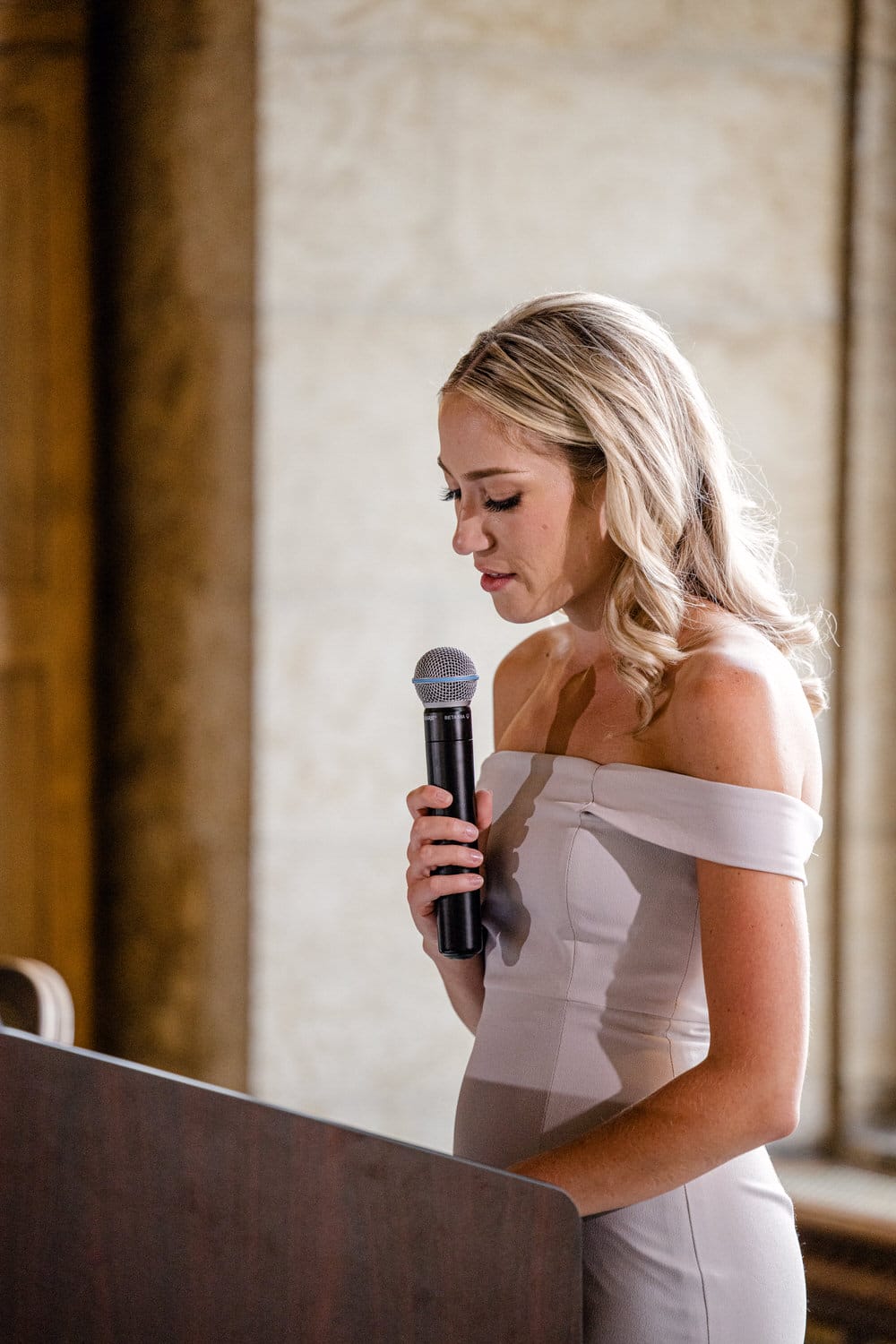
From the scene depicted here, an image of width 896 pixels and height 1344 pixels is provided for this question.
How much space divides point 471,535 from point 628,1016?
0.54 m

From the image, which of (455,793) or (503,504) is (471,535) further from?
(455,793)

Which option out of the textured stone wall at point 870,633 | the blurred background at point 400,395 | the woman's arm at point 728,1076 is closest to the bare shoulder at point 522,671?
the woman's arm at point 728,1076

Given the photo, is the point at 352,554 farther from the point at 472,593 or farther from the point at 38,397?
the point at 38,397

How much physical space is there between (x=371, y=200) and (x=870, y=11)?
111cm

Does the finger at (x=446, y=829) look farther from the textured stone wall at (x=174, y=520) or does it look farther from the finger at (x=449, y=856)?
the textured stone wall at (x=174, y=520)

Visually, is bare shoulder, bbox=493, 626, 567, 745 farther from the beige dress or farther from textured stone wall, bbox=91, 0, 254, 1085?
textured stone wall, bbox=91, 0, 254, 1085

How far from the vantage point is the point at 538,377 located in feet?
4.59

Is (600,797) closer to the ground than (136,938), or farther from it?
farther from it

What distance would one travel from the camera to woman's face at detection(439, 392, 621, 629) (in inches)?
55.0

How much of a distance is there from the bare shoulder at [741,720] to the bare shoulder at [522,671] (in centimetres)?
43

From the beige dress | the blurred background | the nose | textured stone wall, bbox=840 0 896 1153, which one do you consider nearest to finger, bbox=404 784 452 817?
the beige dress

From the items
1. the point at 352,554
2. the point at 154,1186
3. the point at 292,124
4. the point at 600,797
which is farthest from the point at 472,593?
the point at 154,1186

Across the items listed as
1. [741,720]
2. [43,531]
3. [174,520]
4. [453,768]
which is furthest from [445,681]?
[43,531]

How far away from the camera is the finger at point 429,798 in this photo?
4.39 ft
